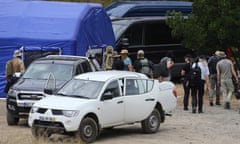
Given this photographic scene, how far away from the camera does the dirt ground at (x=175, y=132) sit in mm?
15578

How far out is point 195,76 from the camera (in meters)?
21.1

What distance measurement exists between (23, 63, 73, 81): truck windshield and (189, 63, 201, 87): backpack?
13.5 ft

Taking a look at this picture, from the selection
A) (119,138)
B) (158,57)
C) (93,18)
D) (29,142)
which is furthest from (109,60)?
(29,142)

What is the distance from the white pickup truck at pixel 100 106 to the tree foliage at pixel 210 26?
851 centimetres

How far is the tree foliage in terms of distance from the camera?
25.6 m

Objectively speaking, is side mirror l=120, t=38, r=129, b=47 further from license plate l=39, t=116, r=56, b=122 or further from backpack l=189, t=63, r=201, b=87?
license plate l=39, t=116, r=56, b=122

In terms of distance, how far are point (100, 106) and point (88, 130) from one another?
63 cm

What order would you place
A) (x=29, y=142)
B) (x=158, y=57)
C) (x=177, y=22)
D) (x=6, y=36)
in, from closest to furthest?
(x=29, y=142) < (x=6, y=36) < (x=177, y=22) < (x=158, y=57)

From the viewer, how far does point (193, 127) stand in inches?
729

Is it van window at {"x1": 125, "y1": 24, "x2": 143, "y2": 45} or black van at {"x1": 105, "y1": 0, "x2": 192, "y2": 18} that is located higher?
black van at {"x1": 105, "y1": 0, "x2": 192, "y2": 18}

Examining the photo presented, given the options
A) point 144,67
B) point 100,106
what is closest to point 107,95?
point 100,106

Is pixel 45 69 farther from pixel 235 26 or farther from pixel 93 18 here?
pixel 235 26

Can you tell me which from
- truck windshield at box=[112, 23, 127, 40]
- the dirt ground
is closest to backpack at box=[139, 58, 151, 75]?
the dirt ground

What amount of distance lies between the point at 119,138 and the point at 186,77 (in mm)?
5890
